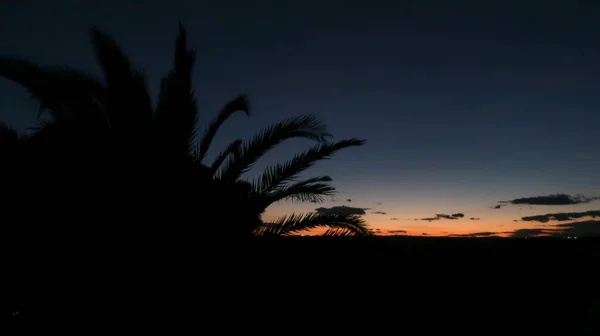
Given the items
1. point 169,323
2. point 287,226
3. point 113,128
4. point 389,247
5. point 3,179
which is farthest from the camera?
point 389,247

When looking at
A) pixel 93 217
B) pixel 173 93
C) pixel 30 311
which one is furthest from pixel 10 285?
pixel 173 93

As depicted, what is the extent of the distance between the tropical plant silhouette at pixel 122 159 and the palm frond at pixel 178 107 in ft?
0.05

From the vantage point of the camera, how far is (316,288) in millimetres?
5945

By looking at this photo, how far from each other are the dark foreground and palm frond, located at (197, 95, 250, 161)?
9.31 feet

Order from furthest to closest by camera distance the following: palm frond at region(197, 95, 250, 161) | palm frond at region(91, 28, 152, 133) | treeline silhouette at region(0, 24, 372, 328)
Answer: palm frond at region(197, 95, 250, 161), palm frond at region(91, 28, 152, 133), treeline silhouette at region(0, 24, 372, 328)

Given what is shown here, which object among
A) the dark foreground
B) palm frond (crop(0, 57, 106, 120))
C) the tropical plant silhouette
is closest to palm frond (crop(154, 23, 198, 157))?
the tropical plant silhouette

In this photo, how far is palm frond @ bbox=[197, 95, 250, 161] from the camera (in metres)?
6.78

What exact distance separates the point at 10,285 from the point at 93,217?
1185 mm

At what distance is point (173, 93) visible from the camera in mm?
5090

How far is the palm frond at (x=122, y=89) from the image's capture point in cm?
481

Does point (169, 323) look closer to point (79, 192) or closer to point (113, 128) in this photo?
point (79, 192)

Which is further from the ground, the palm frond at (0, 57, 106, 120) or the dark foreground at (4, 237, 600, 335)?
the palm frond at (0, 57, 106, 120)

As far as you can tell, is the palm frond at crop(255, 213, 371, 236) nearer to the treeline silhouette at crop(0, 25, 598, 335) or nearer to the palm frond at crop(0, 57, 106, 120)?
the treeline silhouette at crop(0, 25, 598, 335)

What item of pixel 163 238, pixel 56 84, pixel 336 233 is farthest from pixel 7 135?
pixel 336 233
